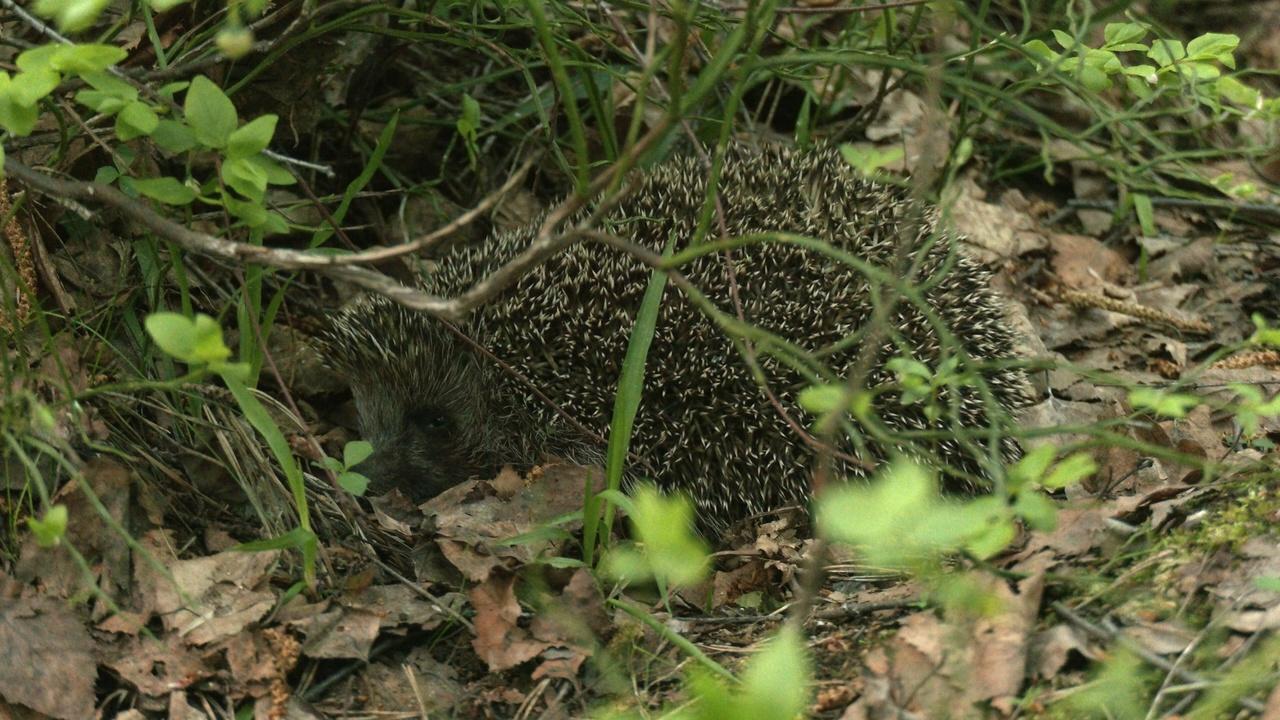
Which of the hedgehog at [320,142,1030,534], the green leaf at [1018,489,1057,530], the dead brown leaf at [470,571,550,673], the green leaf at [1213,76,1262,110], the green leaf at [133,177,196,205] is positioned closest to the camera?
the green leaf at [1018,489,1057,530]

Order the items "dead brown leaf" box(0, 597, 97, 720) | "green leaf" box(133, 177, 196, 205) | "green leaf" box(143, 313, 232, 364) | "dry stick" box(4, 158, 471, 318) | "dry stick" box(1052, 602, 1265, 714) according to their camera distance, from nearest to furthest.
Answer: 1. "green leaf" box(143, 313, 232, 364)
2. "dry stick" box(1052, 602, 1265, 714)
3. "dry stick" box(4, 158, 471, 318)
4. "dead brown leaf" box(0, 597, 97, 720)
5. "green leaf" box(133, 177, 196, 205)

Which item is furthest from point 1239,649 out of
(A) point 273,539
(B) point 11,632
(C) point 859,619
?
(B) point 11,632

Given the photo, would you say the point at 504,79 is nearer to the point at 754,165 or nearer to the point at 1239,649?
the point at 754,165

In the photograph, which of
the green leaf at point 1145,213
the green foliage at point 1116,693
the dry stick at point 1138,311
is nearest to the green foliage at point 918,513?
the green foliage at point 1116,693

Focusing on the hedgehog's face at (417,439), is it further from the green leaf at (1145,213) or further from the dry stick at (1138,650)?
the green leaf at (1145,213)

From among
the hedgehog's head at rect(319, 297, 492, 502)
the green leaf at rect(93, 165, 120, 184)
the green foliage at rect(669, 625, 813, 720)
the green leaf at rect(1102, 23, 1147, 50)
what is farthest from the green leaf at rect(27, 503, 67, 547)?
the green leaf at rect(1102, 23, 1147, 50)

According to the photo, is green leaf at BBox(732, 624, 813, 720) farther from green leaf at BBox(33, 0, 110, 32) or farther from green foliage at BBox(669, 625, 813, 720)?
green leaf at BBox(33, 0, 110, 32)

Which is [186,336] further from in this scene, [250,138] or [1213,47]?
[1213,47]
